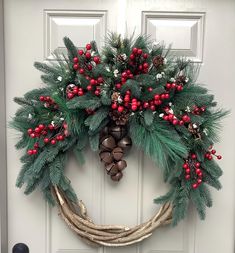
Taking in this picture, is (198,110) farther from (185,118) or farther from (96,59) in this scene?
(96,59)

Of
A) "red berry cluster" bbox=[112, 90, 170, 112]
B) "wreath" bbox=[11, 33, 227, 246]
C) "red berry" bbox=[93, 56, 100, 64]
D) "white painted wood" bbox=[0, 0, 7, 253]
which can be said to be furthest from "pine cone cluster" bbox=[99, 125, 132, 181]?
"white painted wood" bbox=[0, 0, 7, 253]

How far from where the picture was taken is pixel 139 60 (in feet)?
3.63

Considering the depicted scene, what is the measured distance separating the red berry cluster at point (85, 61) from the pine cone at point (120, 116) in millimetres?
148

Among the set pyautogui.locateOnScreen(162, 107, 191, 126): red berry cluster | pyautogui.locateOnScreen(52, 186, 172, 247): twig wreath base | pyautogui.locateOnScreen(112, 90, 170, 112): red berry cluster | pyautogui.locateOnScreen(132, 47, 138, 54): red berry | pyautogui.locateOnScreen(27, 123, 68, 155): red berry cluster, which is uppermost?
pyautogui.locateOnScreen(132, 47, 138, 54): red berry

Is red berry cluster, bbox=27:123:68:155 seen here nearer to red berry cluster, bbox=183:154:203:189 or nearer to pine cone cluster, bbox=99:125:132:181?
pine cone cluster, bbox=99:125:132:181

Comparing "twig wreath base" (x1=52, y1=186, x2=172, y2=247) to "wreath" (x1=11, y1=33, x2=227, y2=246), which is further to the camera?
"twig wreath base" (x1=52, y1=186, x2=172, y2=247)

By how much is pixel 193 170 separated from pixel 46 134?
46 cm

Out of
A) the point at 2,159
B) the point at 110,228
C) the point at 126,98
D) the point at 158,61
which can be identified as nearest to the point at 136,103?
the point at 126,98

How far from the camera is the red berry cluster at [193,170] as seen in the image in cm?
113

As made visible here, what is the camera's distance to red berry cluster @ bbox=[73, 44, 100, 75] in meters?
1.10

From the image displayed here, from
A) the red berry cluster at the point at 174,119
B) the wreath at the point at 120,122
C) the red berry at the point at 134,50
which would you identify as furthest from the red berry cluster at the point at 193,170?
the red berry at the point at 134,50

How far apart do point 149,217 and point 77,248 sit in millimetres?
279

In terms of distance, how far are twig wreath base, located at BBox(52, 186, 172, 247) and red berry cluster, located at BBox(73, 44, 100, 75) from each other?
0.39 meters

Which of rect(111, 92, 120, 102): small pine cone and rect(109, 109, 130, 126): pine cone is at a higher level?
rect(111, 92, 120, 102): small pine cone
